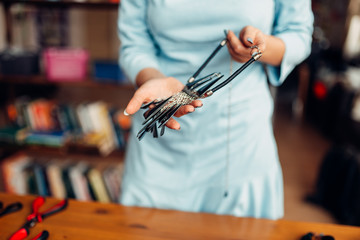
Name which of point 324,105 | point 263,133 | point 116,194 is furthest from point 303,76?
point 263,133

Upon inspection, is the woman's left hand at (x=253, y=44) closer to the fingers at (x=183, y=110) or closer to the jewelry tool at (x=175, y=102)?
the jewelry tool at (x=175, y=102)

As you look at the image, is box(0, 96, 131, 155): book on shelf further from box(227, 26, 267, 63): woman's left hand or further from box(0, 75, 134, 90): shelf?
box(227, 26, 267, 63): woman's left hand

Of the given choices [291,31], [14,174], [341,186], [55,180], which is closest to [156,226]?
[291,31]

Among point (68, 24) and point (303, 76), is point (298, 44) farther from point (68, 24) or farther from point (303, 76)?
point (68, 24)

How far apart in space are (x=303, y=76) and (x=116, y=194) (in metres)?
3.53

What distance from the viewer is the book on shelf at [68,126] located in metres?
2.07

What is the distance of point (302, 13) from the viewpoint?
0.81 metres

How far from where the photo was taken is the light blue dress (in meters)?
0.81

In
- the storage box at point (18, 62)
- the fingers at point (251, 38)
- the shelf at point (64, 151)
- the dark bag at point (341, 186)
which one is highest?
the fingers at point (251, 38)

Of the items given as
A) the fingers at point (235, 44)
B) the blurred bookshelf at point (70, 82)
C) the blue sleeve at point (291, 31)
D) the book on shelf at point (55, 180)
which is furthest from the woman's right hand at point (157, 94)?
the book on shelf at point (55, 180)

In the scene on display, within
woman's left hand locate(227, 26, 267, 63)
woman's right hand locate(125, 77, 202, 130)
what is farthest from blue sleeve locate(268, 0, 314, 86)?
woman's right hand locate(125, 77, 202, 130)

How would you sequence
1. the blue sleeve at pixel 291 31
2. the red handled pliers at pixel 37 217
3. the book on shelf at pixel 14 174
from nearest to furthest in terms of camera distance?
1. the red handled pliers at pixel 37 217
2. the blue sleeve at pixel 291 31
3. the book on shelf at pixel 14 174

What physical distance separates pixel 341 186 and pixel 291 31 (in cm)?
192

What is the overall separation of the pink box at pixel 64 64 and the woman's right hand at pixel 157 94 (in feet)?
4.86
